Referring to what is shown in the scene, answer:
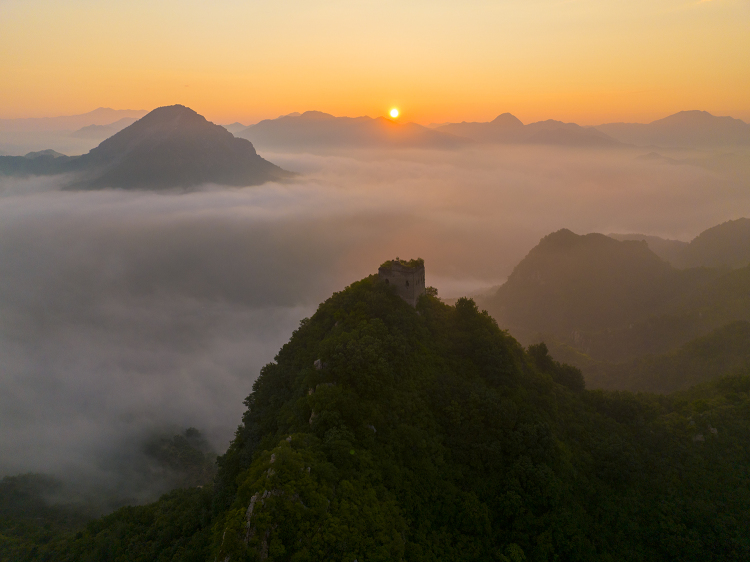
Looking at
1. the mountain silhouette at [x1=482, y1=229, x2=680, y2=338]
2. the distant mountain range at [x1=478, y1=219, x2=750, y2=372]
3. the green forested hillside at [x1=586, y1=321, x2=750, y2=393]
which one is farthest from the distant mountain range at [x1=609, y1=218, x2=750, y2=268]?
the green forested hillside at [x1=586, y1=321, x2=750, y2=393]

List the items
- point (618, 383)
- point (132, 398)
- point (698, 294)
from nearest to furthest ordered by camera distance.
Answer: point (618, 383)
point (698, 294)
point (132, 398)

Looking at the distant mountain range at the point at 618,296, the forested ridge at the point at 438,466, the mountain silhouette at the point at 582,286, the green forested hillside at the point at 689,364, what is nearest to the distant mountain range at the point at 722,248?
the distant mountain range at the point at 618,296

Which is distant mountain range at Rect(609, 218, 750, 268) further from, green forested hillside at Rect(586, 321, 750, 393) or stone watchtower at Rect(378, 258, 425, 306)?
stone watchtower at Rect(378, 258, 425, 306)

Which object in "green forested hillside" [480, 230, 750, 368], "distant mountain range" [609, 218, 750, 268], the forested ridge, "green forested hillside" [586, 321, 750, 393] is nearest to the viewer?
the forested ridge

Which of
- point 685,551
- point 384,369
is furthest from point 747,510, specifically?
point 384,369

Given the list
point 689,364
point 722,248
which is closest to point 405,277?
point 689,364

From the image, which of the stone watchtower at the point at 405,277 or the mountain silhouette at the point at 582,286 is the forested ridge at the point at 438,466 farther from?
the mountain silhouette at the point at 582,286

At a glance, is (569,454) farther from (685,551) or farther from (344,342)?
(344,342)
